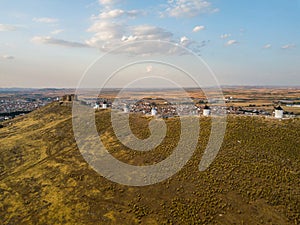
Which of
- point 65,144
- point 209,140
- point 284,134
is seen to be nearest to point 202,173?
point 209,140

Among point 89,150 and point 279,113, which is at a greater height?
point 279,113

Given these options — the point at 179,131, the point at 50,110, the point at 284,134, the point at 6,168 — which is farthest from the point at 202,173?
the point at 50,110

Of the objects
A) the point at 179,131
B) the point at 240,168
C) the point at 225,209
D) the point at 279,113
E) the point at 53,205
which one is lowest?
the point at 53,205

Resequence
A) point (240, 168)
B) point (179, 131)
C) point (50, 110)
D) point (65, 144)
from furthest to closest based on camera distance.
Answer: point (50, 110)
point (65, 144)
point (179, 131)
point (240, 168)

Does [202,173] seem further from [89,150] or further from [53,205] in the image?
[89,150]

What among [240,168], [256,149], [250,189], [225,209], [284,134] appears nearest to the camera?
[225,209]

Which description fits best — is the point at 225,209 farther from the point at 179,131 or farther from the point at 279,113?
the point at 279,113

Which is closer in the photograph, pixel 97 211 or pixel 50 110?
pixel 97 211
